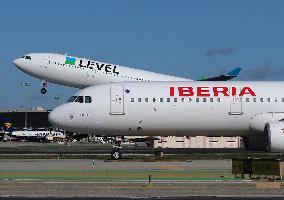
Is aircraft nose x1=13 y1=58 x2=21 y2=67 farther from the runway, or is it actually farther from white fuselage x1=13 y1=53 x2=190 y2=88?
the runway

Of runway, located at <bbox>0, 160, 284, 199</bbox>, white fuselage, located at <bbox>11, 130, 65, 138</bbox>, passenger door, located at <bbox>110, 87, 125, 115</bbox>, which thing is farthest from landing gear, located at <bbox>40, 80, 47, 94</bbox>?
white fuselage, located at <bbox>11, 130, 65, 138</bbox>

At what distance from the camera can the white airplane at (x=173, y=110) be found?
133 feet

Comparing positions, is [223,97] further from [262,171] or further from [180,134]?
[262,171]

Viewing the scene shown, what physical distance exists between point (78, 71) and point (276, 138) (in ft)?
111

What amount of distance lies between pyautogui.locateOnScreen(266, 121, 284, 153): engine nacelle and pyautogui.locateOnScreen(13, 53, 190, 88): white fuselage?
97.9 feet

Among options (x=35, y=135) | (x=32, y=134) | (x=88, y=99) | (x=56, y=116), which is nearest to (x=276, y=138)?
(x=88, y=99)

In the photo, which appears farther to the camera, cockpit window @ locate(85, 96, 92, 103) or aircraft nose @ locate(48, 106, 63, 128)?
cockpit window @ locate(85, 96, 92, 103)

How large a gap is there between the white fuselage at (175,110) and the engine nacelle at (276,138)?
2.63m

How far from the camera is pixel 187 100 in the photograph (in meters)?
40.7

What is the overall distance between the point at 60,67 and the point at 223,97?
31103 mm

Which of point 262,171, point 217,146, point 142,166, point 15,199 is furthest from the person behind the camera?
point 217,146

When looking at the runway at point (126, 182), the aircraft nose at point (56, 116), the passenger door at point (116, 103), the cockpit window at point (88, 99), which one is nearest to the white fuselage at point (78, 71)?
the cockpit window at point (88, 99)

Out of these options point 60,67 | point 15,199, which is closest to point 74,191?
point 15,199

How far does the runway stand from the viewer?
21.3m
